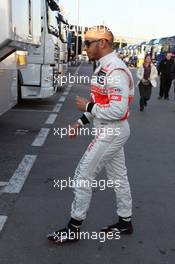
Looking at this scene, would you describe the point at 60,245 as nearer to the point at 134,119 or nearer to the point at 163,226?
the point at 163,226

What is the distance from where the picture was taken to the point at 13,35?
17.7 feet

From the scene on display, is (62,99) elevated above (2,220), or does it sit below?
below

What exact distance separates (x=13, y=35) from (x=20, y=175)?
6.14ft

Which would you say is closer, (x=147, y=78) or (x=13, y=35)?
(x=13, y=35)

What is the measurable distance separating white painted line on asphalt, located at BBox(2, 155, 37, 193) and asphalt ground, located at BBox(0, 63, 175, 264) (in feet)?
0.05

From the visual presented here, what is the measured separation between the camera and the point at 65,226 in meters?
4.24

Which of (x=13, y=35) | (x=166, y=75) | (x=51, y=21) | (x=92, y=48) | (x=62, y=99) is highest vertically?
(x=51, y=21)

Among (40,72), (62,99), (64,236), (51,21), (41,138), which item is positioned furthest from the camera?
(62,99)

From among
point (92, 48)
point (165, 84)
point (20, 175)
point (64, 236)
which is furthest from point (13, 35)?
point (165, 84)

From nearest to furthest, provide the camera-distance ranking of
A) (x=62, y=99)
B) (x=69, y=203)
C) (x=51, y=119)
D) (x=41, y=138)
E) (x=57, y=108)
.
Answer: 1. (x=69, y=203)
2. (x=41, y=138)
3. (x=51, y=119)
4. (x=57, y=108)
5. (x=62, y=99)

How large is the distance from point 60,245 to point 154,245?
873 millimetres

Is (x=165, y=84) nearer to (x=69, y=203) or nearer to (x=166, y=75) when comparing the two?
(x=166, y=75)

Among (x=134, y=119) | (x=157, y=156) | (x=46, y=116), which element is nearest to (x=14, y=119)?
(x=46, y=116)

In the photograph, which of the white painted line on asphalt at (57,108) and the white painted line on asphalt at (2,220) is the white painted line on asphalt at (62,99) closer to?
the white painted line on asphalt at (57,108)
